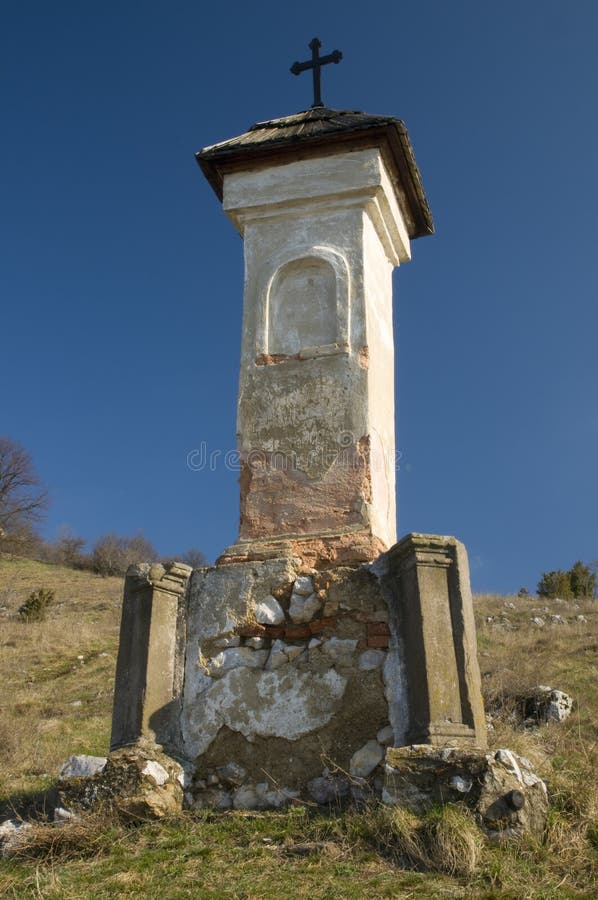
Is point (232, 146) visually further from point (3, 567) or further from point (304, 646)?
point (3, 567)

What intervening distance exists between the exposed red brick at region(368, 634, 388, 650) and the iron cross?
16.0ft

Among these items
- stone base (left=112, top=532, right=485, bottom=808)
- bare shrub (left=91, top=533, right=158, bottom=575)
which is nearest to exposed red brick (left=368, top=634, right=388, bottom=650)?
stone base (left=112, top=532, right=485, bottom=808)

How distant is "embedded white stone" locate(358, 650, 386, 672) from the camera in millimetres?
5352

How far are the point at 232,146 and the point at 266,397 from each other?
2174mm

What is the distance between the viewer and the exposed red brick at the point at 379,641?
539 centimetres

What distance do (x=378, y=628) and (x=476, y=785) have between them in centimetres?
123

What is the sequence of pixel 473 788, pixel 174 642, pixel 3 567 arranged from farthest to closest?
pixel 3 567 < pixel 174 642 < pixel 473 788

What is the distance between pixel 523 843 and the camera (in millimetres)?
4227

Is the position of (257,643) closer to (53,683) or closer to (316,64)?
(316,64)

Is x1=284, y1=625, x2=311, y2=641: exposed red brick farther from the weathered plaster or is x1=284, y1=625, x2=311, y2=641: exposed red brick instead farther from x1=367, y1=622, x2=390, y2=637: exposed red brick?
the weathered plaster

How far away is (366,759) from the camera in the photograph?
202 inches

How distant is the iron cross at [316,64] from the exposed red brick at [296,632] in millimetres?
4755

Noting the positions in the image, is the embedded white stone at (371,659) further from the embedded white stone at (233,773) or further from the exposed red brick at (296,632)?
the embedded white stone at (233,773)

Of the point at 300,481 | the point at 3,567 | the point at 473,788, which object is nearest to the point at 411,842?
the point at 473,788
